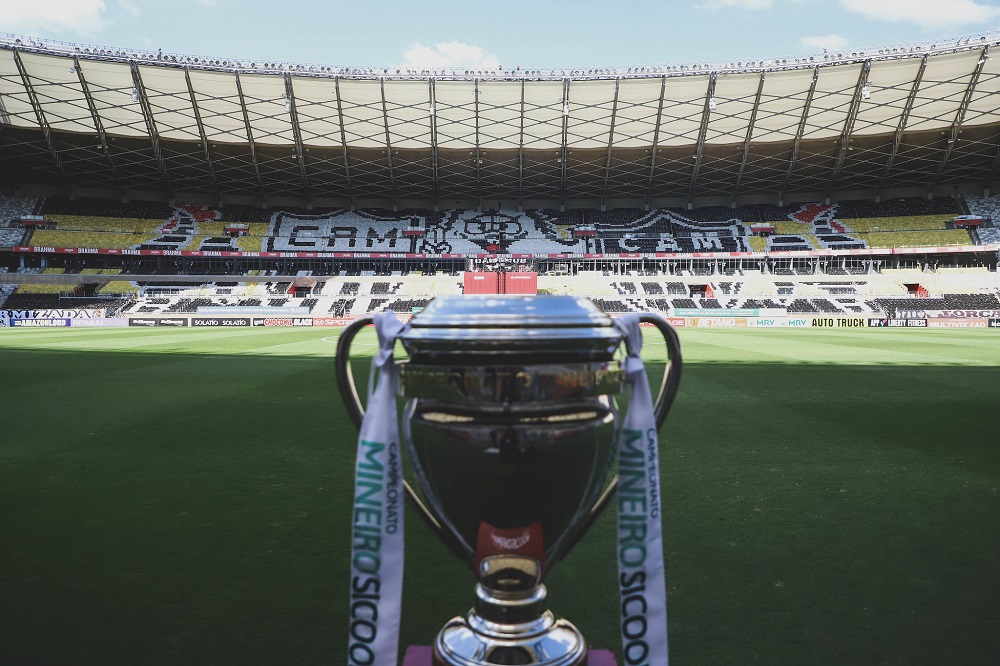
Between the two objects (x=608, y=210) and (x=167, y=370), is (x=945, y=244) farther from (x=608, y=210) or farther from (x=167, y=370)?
(x=167, y=370)

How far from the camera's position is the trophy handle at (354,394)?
1339 mm

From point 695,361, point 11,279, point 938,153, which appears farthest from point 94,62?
point 938,153

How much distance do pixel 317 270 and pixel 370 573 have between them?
148ft

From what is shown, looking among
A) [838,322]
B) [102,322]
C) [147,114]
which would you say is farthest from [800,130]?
[102,322]

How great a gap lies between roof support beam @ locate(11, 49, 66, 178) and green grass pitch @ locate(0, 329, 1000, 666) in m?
34.0

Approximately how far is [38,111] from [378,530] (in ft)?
139

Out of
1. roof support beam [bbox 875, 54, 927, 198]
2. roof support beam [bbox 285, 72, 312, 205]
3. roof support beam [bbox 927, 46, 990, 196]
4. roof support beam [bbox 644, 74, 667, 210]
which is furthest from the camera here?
roof support beam [bbox 644, 74, 667, 210]

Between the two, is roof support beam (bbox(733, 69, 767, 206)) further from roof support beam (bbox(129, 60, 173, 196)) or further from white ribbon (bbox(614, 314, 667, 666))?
white ribbon (bbox(614, 314, 667, 666))

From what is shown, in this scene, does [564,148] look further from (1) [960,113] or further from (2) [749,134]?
(1) [960,113]

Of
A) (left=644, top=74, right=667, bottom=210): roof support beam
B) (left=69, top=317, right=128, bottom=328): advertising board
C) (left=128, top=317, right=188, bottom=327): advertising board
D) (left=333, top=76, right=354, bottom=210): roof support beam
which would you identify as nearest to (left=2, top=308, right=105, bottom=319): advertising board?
(left=69, top=317, right=128, bottom=328): advertising board

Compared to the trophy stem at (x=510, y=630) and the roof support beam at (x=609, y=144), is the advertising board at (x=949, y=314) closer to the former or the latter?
the roof support beam at (x=609, y=144)

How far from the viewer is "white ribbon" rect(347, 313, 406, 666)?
1.31m

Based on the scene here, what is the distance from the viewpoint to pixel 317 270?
145ft

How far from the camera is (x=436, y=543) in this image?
2709 millimetres
